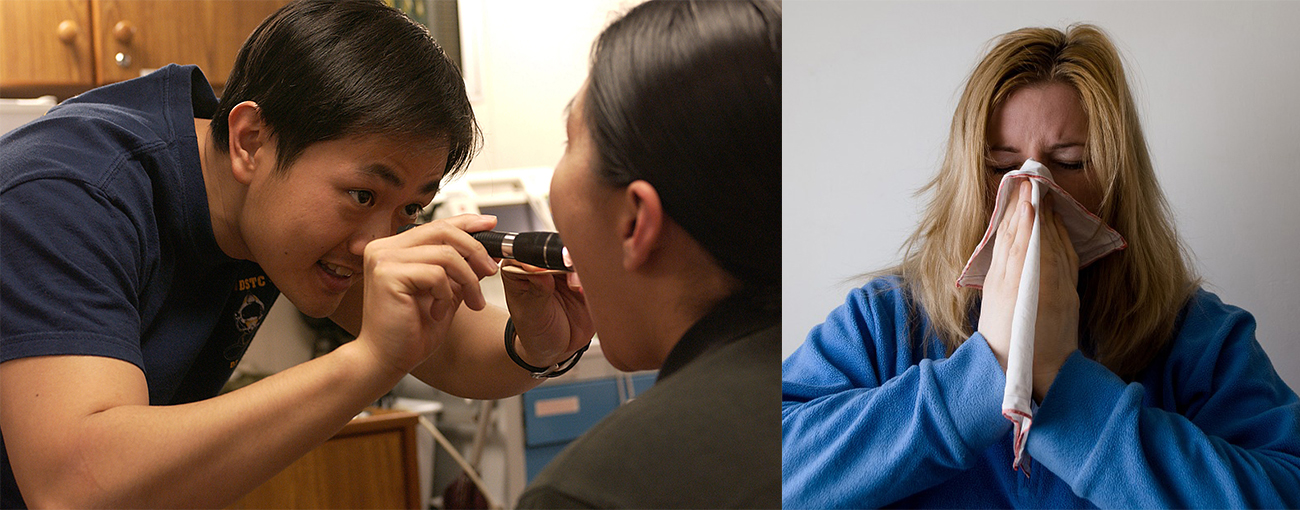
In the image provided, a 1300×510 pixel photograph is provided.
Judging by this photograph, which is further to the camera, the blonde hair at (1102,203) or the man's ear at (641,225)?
the blonde hair at (1102,203)

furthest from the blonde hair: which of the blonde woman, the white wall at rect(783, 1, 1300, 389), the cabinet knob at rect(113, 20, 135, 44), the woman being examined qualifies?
the cabinet knob at rect(113, 20, 135, 44)

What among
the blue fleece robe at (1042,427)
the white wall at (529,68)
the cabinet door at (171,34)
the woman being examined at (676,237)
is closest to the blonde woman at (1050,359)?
the blue fleece robe at (1042,427)

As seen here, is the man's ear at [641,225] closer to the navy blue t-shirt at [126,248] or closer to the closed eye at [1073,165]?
the navy blue t-shirt at [126,248]

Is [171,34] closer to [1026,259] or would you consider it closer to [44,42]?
[44,42]

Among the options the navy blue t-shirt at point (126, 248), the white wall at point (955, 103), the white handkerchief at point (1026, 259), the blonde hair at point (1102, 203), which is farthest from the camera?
the white wall at point (955, 103)

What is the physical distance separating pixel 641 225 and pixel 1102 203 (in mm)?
773

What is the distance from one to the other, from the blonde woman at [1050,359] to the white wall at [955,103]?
0.26 feet

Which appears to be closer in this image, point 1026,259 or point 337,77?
point 337,77

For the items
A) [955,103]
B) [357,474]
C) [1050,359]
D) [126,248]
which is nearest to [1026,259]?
[1050,359]

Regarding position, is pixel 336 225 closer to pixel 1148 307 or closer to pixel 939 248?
pixel 939 248

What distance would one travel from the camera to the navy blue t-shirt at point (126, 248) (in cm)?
39

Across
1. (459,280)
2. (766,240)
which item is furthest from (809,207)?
(459,280)

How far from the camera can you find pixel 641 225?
1.53ft

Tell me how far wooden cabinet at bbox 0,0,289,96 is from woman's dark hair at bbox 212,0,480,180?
1cm
